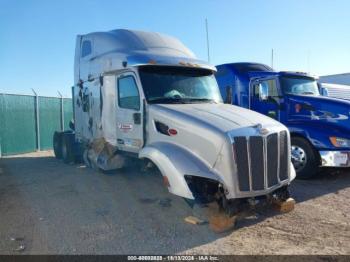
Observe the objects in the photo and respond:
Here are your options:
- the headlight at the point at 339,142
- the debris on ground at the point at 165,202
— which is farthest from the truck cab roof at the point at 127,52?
the headlight at the point at 339,142

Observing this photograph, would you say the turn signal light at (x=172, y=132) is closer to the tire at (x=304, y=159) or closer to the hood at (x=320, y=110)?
the tire at (x=304, y=159)

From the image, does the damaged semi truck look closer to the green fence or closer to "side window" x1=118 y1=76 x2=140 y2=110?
"side window" x1=118 y1=76 x2=140 y2=110

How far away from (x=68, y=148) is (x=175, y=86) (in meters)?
5.79

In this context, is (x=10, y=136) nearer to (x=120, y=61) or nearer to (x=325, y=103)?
(x=120, y=61)

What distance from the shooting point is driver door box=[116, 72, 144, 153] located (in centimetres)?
645

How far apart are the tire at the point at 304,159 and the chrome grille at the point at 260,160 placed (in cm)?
300

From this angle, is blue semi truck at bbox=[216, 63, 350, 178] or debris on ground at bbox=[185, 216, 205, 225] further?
blue semi truck at bbox=[216, 63, 350, 178]

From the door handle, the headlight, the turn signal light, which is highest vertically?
the door handle

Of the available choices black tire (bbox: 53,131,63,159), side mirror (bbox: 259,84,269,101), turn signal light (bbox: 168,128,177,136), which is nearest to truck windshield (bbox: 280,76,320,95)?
side mirror (bbox: 259,84,269,101)

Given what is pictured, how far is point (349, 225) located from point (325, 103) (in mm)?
4022

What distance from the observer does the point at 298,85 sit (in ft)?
30.4

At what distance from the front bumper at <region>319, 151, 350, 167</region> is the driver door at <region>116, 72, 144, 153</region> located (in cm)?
431

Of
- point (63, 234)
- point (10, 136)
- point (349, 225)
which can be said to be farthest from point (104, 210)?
point (10, 136)

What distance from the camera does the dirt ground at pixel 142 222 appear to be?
4395mm
